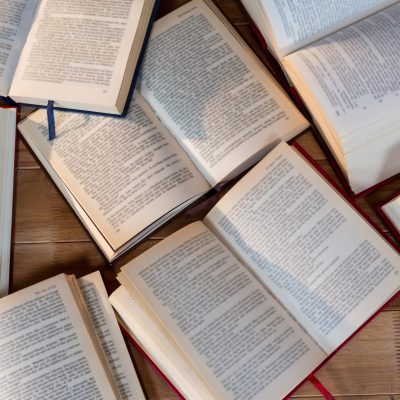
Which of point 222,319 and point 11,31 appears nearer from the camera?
point 222,319

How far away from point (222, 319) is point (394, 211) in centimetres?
29

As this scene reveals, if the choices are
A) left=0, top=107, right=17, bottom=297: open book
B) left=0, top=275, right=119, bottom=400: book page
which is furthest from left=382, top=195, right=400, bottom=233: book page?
left=0, top=107, right=17, bottom=297: open book

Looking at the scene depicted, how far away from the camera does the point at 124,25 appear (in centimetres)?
81

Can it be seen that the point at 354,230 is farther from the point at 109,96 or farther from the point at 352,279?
the point at 109,96

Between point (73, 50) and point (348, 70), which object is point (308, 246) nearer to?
point (348, 70)

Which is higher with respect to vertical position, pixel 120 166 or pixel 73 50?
pixel 73 50

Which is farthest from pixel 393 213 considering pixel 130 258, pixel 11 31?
pixel 11 31

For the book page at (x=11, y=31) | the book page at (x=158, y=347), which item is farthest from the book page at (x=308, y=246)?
the book page at (x=11, y=31)

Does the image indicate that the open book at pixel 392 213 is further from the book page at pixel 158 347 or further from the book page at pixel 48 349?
the book page at pixel 48 349

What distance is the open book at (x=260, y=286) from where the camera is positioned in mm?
706

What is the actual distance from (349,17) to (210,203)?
35cm

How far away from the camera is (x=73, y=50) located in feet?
2.63

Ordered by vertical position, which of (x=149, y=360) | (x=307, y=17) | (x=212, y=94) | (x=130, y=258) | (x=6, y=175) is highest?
(x=307, y=17)

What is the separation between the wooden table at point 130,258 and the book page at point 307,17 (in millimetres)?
84
